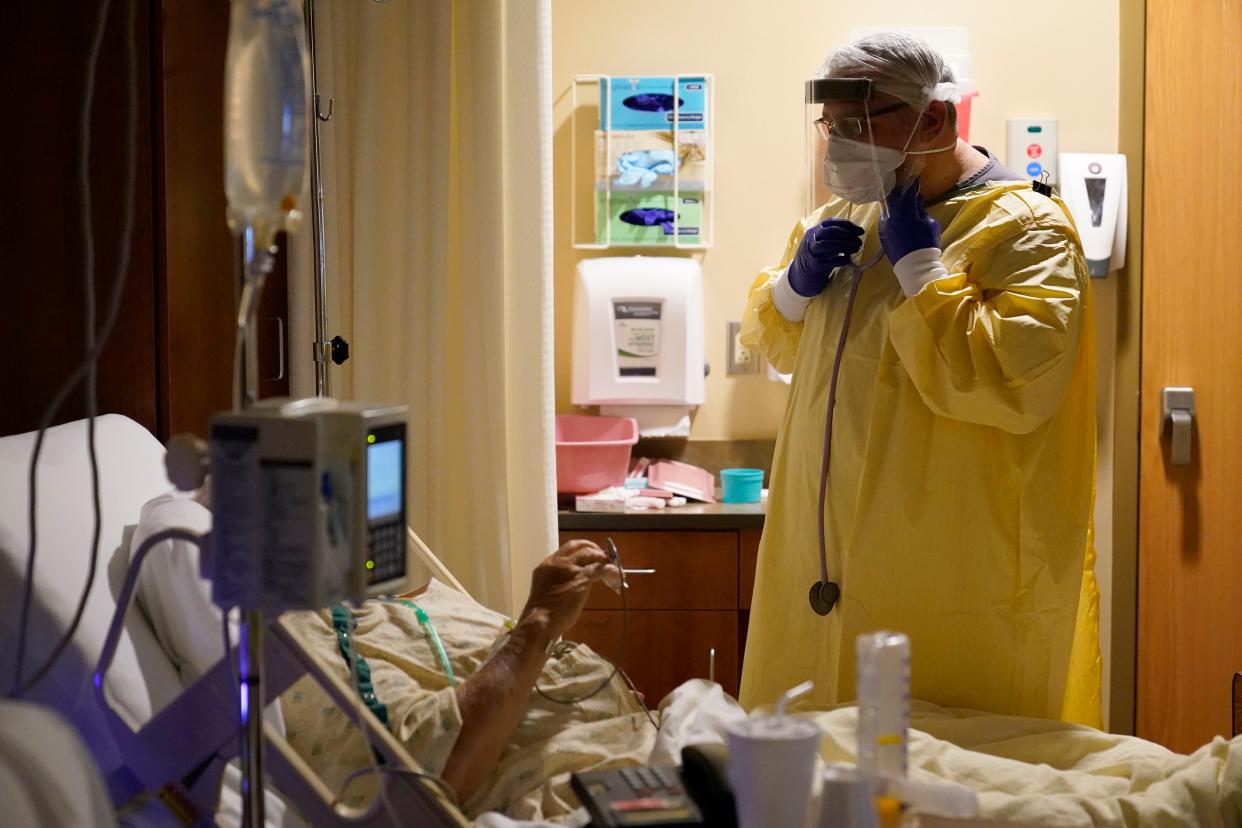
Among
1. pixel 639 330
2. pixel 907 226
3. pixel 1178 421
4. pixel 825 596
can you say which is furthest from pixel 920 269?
pixel 1178 421

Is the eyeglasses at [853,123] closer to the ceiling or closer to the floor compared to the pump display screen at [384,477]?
closer to the ceiling

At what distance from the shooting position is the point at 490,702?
1604 millimetres

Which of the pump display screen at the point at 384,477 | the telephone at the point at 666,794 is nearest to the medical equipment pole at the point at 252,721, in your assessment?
the pump display screen at the point at 384,477

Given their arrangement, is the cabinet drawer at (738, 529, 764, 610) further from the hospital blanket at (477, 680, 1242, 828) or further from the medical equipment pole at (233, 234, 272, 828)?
the medical equipment pole at (233, 234, 272, 828)

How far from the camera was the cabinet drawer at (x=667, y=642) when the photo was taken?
291 centimetres

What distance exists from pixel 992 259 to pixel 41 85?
157 centimetres

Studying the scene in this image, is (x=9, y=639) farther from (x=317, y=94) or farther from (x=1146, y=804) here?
(x=317, y=94)

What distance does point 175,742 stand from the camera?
1264 mm

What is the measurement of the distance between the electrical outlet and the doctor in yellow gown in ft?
3.84

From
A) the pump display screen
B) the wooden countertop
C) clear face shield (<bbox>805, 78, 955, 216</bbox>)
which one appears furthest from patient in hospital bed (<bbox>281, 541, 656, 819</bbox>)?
the wooden countertop

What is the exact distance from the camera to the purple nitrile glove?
1963 mm

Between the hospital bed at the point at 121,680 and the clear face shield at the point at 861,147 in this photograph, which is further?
the clear face shield at the point at 861,147

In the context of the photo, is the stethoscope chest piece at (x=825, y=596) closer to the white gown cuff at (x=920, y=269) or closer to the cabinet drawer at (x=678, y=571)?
the white gown cuff at (x=920, y=269)

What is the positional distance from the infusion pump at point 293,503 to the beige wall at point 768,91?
239 cm
